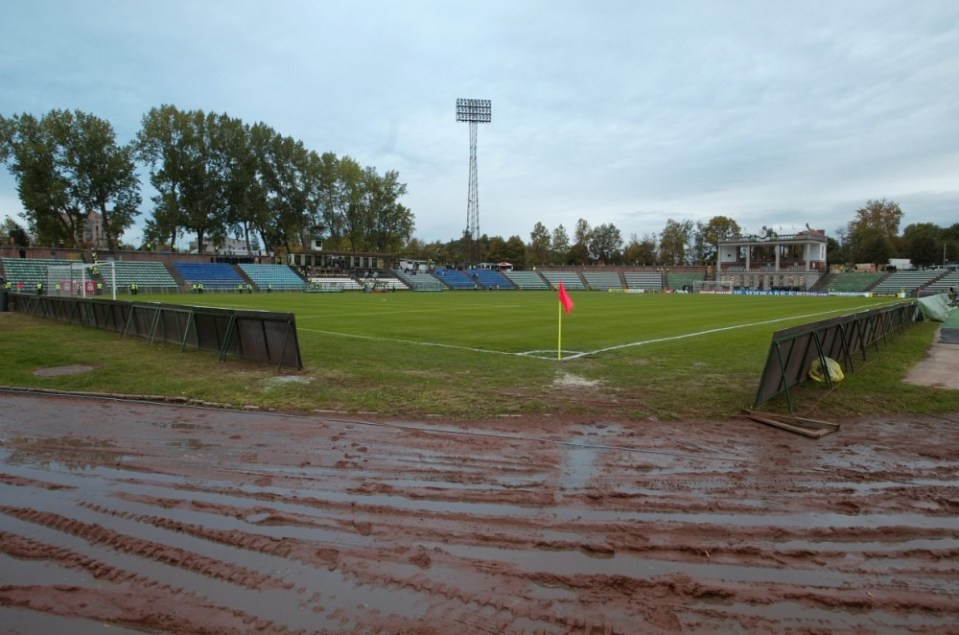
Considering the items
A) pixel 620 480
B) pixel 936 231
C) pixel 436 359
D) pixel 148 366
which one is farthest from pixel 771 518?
pixel 936 231

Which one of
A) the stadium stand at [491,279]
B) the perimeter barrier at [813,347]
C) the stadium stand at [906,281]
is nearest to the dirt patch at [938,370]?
the perimeter barrier at [813,347]

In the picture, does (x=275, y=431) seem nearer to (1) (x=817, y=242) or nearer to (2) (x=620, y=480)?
(2) (x=620, y=480)

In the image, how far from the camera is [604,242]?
133 metres

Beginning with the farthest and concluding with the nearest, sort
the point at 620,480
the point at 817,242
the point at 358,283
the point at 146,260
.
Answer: the point at 817,242, the point at 358,283, the point at 146,260, the point at 620,480

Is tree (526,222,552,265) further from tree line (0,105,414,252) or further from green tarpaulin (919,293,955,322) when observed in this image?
green tarpaulin (919,293,955,322)

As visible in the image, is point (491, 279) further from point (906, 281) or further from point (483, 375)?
point (483, 375)

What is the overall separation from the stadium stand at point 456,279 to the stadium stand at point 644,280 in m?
29.7

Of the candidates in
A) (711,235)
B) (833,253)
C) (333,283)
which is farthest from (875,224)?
(333,283)

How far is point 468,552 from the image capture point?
4.05 metres

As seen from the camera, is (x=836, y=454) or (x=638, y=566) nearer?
(x=638, y=566)

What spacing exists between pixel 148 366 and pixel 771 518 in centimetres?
1305

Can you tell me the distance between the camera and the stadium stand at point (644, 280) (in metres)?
93.9

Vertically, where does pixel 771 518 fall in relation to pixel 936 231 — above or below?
below

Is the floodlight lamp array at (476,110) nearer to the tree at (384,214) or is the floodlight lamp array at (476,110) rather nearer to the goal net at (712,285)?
the tree at (384,214)
